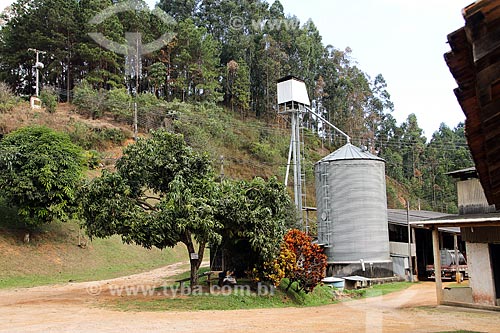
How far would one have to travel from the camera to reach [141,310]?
13516 millimetres

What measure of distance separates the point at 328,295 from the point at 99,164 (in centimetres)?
2356

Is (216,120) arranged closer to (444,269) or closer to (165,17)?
(165,17)

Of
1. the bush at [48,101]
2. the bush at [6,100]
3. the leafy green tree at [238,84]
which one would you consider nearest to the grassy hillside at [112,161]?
the bush at [6,100]

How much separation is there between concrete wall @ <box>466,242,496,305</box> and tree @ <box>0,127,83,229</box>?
58.8 ft

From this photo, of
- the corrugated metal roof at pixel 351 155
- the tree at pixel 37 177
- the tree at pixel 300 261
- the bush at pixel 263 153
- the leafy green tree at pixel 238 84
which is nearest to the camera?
the tree at pixel 300 261

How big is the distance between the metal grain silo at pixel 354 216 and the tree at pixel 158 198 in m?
11.8

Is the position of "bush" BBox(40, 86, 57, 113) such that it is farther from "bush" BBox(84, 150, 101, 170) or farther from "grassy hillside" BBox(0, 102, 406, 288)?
"bush" BBox(84, 150, 101, 170)

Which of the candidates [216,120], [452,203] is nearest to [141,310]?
[216,120]

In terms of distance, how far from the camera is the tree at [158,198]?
48.8 feet

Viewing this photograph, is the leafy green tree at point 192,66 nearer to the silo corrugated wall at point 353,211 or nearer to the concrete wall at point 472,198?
the silo corrugated wall at point 353,211

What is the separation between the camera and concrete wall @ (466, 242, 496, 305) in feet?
49.8

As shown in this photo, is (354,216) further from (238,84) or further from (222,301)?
(238,84)

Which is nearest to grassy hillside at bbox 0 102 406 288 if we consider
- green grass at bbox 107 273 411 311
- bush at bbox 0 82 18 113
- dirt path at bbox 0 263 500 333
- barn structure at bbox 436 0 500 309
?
bush at bbox 0 82 18 113

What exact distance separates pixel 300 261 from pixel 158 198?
19.5ft
